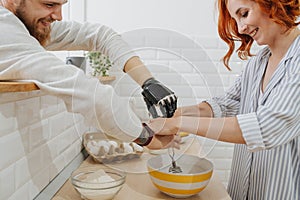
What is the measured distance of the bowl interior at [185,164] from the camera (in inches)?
51.5

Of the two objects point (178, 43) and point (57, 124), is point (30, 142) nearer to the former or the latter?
point (57, 124)

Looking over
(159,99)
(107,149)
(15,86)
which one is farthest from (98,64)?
(15,86)

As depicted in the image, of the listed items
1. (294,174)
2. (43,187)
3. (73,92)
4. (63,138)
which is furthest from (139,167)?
(73,92)

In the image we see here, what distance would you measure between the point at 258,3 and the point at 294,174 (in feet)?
1.91

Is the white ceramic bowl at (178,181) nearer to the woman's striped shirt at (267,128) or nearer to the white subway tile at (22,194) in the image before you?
the woman's striped shirt at (267,128)

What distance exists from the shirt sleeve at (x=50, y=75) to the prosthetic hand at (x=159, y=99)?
0.65 feet

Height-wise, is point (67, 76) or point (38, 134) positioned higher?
point (67, 76)

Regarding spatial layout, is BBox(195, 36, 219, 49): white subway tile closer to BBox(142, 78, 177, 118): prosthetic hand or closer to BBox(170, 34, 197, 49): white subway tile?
BBox(170, 34, 197, 49): white subway tile

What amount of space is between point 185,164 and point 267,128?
1.30 ft

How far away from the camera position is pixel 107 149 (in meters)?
1.55

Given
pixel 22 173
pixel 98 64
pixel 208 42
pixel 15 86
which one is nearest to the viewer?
pixel 15 86

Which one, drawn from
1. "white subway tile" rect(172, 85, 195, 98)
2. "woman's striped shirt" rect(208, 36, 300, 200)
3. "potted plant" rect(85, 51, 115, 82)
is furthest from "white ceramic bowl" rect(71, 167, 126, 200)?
"potted plant" rect(85, 51, 115, 82)

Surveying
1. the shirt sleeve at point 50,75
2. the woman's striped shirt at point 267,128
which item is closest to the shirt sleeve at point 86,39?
the shirt sleeve at point 50,75

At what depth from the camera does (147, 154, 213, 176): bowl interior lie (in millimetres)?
1307
